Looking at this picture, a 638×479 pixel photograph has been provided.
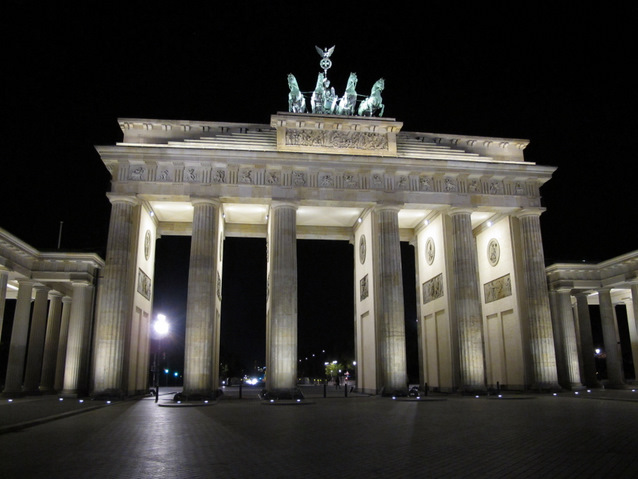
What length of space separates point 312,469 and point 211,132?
95.1ft

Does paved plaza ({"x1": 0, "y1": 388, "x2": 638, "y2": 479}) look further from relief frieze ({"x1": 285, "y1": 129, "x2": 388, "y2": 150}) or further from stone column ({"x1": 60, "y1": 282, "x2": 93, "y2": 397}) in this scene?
relief frieze ({"x1": 285, "y1": 129, "x2": 388, "y2": 150})

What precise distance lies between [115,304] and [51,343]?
1182 centimetres

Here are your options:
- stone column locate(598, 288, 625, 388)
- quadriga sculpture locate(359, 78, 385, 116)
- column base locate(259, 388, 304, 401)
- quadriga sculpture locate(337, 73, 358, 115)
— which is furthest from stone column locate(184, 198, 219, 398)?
stone column locate(598, 288, 625, 388)

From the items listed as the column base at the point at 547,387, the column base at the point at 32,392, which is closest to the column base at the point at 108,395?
the column base at the point at 32,392

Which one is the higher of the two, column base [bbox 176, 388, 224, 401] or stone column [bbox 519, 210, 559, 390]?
stone column [bbox 519, 210, 559, 390]

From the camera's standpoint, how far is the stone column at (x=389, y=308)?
31.0 meters

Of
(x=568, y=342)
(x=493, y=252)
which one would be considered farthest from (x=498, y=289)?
(x=568, y=342)

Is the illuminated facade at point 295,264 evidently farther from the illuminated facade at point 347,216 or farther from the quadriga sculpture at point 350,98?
the quadriga sculpture at point 350,98

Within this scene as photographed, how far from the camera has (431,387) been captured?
37.4 m

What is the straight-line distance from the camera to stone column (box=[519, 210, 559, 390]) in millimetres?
32375

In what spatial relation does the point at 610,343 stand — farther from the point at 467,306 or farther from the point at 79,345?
the point at 79,345

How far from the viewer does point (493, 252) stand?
37.9 meters

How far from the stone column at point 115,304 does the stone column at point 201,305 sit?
360cm

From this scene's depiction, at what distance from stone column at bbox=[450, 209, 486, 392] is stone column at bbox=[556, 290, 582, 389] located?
21.3 feet
